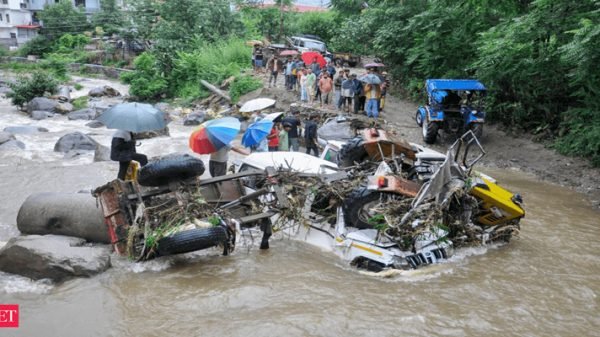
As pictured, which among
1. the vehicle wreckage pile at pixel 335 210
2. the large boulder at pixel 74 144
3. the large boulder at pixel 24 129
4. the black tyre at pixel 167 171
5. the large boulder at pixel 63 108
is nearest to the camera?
the vehicle wreckage pile at pixel 335 210

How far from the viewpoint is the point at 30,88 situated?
1025 inches

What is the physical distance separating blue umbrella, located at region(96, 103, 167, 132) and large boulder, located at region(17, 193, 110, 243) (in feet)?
4.36

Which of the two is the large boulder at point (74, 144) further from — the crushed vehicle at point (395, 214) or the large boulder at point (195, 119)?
the crushed vehicle at point (395, 214)

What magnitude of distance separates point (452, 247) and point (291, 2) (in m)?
35.4

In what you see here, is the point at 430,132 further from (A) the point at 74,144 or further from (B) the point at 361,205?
(A) the point at 74,144

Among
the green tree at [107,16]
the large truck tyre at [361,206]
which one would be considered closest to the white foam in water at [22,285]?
the large truck tyre at [361,206]

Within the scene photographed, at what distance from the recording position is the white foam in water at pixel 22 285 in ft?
20.9

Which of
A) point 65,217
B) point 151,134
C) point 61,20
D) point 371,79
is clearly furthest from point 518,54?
point 61,20

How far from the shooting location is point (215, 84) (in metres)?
27.1

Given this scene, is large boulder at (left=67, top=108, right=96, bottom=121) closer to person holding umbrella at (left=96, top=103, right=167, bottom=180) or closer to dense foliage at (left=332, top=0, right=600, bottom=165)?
dense foliage at (left=332, top=0, right=600, bottom=165)

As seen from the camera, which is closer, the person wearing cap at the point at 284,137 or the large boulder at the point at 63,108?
the person wearing cap at the point at 284,137

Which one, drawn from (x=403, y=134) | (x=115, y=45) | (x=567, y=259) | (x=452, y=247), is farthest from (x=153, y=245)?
(x=115, y=45)

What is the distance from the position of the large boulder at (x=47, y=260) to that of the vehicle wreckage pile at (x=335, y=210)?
433 mm

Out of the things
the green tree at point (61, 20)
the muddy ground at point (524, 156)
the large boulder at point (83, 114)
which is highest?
the green tree at point (61, 20)
